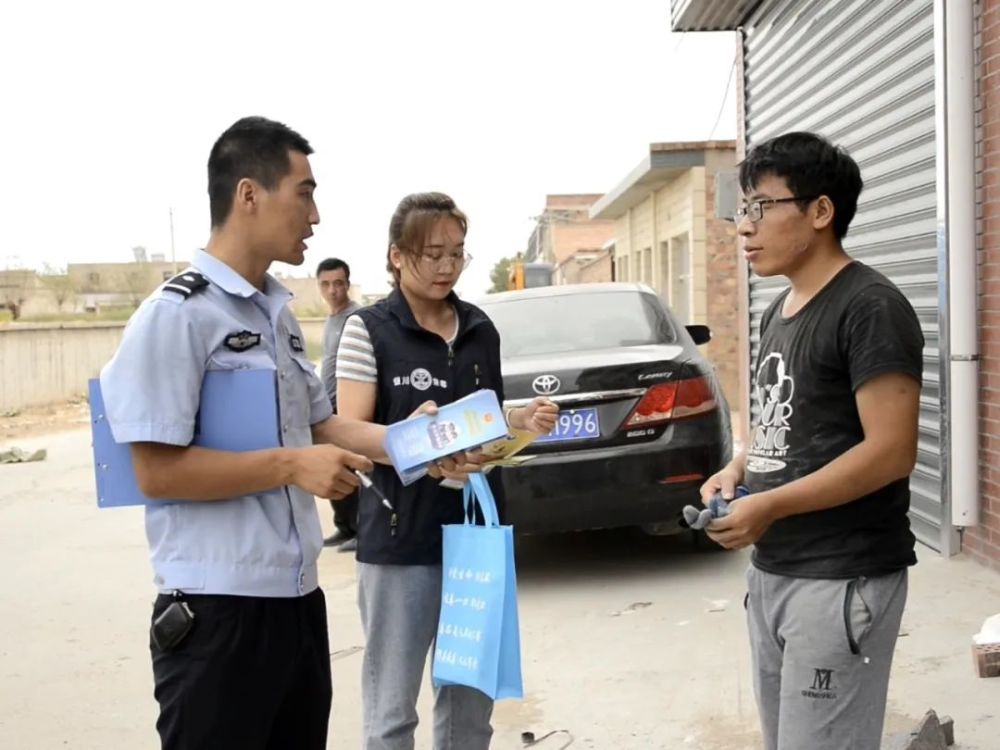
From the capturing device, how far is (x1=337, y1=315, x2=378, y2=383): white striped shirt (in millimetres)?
3148

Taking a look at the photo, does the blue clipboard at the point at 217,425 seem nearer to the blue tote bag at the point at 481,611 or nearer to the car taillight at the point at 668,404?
the blue tote bag at the point at 481,611

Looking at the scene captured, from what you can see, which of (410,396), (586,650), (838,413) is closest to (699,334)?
(586,650)

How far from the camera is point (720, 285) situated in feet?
55.3

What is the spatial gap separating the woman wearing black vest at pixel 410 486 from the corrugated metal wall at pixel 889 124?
12.8 feet

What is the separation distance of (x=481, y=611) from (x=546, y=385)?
321 cm

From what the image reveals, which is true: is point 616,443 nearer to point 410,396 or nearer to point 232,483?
point 410,396

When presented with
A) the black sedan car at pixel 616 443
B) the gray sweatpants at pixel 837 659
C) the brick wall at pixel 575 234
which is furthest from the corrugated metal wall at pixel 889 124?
the brick wall at pixel 575 234

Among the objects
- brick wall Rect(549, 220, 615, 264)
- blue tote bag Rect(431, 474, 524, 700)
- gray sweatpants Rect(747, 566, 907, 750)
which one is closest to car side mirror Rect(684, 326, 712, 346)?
blue tote bag Rect(431, 474, 524, 700)

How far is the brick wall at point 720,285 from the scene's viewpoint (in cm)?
1680

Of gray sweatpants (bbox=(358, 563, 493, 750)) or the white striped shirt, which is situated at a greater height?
the white striped shirt

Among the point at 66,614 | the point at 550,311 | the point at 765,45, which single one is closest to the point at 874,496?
the point at 550,311

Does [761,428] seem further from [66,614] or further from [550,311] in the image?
[66,614]

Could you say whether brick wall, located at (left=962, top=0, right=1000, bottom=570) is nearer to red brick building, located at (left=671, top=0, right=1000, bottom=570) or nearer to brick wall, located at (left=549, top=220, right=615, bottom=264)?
red brick building, located at (left=671, top=0, right=1000, bottom=570)

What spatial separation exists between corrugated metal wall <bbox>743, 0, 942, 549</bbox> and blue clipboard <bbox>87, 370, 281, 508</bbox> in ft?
15.7
